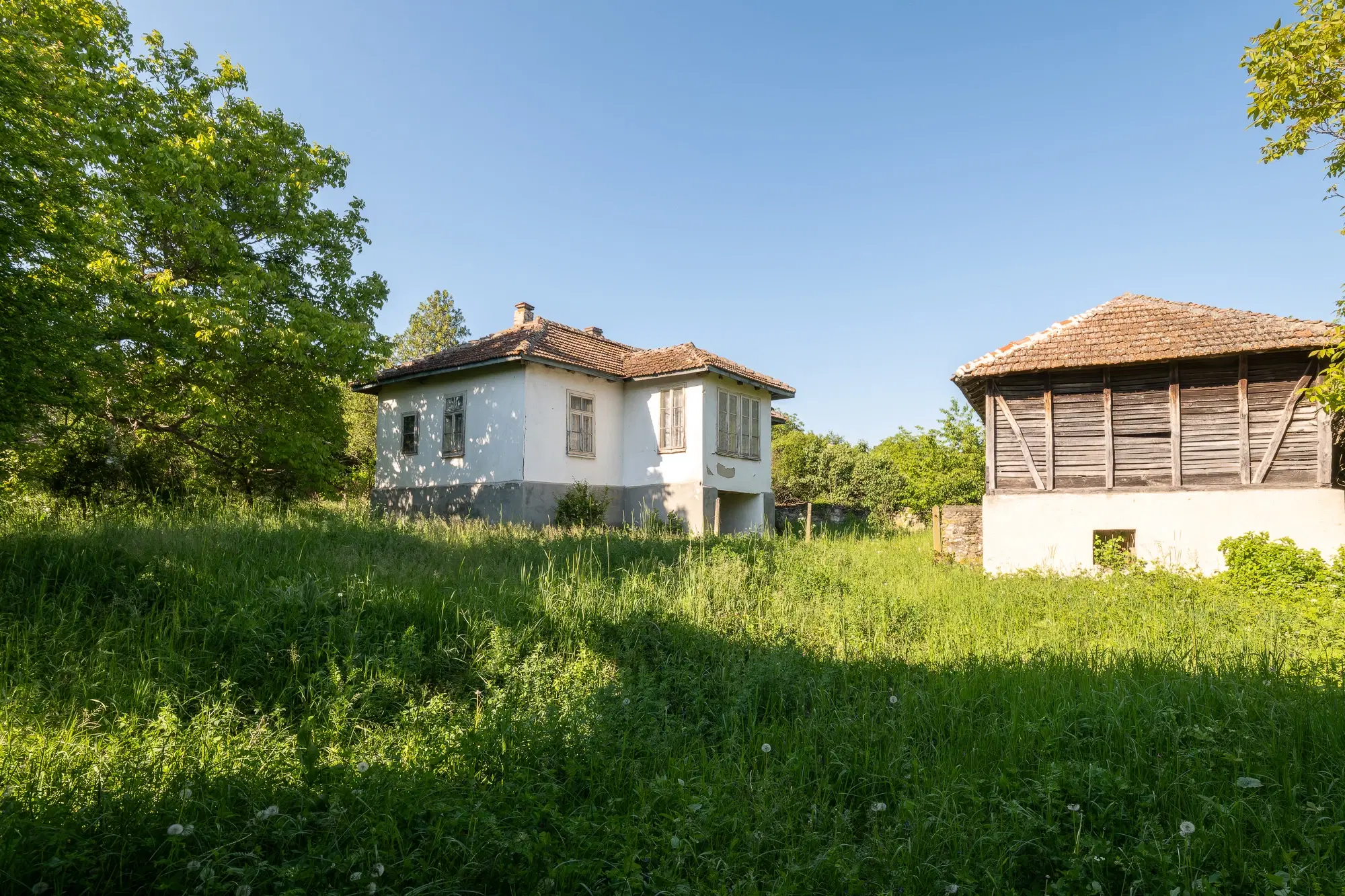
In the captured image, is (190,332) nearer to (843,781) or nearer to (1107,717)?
(843,781)

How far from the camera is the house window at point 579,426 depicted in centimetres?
1911

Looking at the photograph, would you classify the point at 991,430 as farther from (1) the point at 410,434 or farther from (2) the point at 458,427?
(1) the point at 410,434

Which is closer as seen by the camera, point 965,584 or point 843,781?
point 843,781

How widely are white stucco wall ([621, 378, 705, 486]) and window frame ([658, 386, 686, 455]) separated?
0.20 feet

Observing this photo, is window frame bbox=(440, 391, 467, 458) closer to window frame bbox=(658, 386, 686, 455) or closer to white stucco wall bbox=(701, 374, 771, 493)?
window frame bbox=(658, 386, 686, 455)

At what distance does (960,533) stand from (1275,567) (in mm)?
5282

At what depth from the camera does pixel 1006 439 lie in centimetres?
1468

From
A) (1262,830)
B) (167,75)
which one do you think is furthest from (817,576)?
(167,75)

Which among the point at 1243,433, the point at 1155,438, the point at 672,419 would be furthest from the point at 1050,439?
the point at 672,419

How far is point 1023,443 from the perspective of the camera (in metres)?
14.4

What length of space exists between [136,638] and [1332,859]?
779cm

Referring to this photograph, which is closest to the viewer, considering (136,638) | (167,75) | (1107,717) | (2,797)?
(2,797)

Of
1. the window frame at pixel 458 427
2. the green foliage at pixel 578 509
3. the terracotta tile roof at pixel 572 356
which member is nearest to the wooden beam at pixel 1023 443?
the terracotta tile roof at pixel 572 356

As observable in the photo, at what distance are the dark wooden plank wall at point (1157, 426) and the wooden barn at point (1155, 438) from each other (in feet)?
0.06
